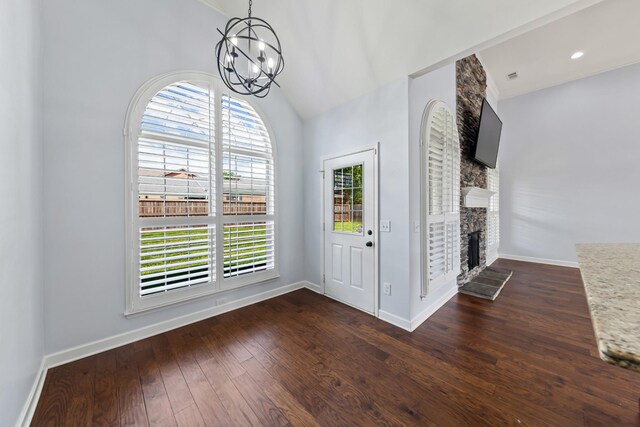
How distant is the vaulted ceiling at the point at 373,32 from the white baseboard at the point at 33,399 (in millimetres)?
3945

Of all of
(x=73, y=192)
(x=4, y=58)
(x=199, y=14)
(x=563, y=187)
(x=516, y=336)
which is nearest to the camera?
(x=4, y=58)

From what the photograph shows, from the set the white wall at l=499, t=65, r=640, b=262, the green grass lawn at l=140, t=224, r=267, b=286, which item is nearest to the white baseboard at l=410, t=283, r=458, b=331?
the green grass lawn at l=140, t=224, r=267, b=286

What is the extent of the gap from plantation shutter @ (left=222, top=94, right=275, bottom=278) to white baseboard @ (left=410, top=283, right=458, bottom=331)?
6.62 feet

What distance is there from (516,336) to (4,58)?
453 cm

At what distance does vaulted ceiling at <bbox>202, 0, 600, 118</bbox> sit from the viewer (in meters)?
1.88

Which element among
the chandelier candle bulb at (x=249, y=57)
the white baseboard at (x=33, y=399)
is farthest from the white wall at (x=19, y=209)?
the chandelier candle bulb at (x=249, y=57)

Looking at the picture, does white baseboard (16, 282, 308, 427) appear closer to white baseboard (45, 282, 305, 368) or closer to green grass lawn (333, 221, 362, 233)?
white baseboard (45, 282, 305, 368)

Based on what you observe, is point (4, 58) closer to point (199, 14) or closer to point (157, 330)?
point (199, 14)

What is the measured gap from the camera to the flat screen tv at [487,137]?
378 cm

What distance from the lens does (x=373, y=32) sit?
2.40 meters

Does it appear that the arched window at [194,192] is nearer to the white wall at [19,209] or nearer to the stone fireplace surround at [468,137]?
the white wall at [19,209]

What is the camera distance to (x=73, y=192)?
2111mm

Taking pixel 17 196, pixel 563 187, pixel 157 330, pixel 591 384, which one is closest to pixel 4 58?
pixel 17 196

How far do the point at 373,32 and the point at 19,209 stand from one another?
3.20 meters
